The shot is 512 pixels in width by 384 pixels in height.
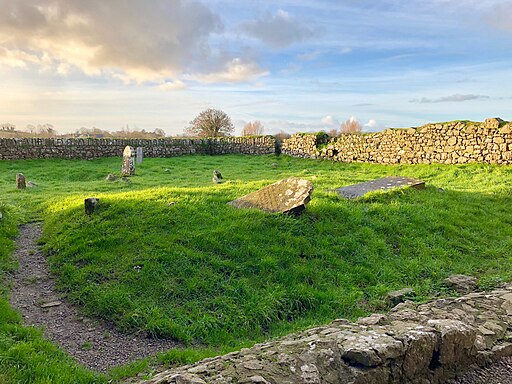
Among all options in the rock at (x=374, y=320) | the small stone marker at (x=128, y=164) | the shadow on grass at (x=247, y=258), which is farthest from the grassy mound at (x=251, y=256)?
the small stone marker at (x=128, y=164)

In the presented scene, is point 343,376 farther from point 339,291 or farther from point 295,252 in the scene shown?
point 295,252

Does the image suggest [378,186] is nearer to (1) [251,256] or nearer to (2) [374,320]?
(1) [251,256]

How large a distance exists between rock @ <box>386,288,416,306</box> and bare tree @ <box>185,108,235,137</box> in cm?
2544

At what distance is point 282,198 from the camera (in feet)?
29.7

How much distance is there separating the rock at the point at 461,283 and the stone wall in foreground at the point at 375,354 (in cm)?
204

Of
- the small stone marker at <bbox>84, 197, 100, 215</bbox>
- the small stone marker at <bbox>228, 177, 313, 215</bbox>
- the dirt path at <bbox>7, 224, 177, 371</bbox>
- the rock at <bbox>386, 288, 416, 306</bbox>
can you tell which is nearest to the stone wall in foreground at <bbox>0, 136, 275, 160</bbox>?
the small stone marker at <bbox>84, 197, 100, 215</bbox>

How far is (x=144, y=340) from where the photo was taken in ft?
17.7

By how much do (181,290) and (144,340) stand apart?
107 cm

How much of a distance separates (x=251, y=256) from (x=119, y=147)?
19110 millimetres

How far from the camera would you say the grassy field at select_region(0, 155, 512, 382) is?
5.77 meters

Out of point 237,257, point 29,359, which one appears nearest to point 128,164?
point 237,257

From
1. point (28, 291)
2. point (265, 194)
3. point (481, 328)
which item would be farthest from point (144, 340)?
point (265, 194)

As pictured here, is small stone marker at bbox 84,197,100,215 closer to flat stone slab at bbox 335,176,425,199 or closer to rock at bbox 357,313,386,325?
flat stone slab at bbox 335,176,425,199

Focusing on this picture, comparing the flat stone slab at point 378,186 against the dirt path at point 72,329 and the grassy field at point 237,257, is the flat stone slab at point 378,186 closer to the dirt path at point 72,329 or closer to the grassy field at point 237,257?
the grassy field at point 237,257
